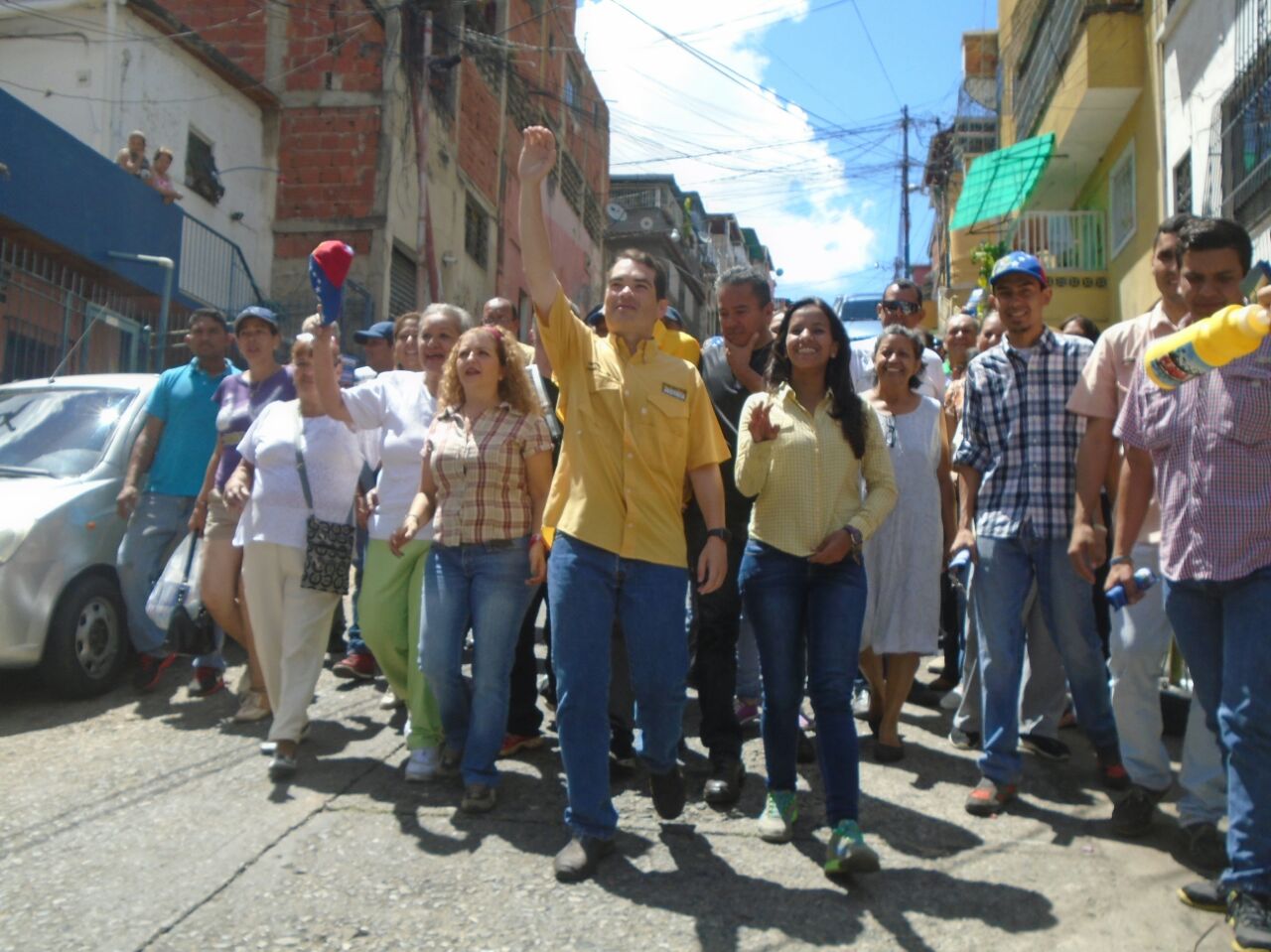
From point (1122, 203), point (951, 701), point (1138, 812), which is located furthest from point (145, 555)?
point (1122, 203)

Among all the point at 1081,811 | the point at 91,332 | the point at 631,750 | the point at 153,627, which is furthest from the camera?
the point at 91,332

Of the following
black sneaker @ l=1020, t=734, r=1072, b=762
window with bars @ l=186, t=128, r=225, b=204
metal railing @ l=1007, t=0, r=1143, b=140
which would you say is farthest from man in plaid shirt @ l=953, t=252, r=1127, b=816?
window with bars @ l=186, t=128, r=225, b=204

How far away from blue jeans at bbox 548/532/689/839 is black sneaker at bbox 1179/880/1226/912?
5.31 ft

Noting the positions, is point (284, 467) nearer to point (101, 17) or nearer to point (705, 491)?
point (705, 491)

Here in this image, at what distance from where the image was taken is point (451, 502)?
4402 millimetres

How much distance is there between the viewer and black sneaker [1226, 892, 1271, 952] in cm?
307

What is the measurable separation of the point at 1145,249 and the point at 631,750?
12.7 meters

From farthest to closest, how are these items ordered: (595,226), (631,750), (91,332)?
(595,226) → (91,332) → (631,750)

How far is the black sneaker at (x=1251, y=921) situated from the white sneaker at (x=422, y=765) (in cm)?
287

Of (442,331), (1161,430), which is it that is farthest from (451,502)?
(1161,430)

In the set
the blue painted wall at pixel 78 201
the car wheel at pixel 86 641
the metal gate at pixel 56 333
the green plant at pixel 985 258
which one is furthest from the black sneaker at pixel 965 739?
the green plant at pixel 985 258

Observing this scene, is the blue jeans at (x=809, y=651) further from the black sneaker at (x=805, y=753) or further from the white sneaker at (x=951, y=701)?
the white sneaker at (x=951, y=701)

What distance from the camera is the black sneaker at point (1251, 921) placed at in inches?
121

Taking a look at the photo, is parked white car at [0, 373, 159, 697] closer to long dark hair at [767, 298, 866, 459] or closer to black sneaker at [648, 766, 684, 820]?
black sneaker at [648, 766, 684, 820]
